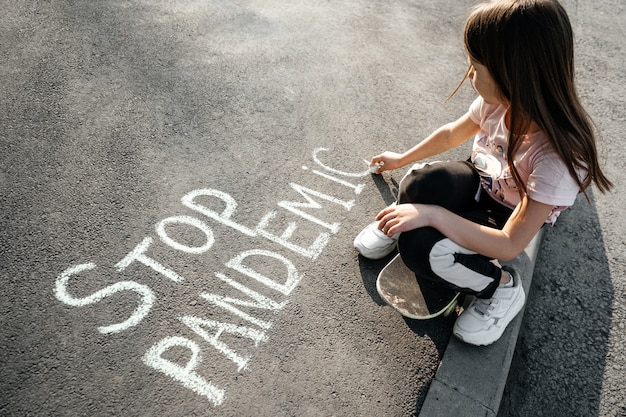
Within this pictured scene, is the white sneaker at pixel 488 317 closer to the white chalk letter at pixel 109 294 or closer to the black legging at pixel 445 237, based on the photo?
the black legging at pixel 445 237

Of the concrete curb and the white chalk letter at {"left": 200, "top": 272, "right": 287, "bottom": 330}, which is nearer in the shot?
the concrete curb

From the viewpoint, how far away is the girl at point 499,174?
82.5 inches

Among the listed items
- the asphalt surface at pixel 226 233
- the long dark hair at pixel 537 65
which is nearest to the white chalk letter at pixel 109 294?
the asphalt surface at pixel 226 233

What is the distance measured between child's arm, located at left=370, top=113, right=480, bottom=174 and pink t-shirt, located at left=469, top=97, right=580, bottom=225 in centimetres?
7

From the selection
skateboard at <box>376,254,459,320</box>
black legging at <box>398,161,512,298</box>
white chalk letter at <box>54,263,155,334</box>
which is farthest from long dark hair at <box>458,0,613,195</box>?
white chalk letter at <box>54,263,155,334</box>

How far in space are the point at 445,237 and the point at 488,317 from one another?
1.73 ft

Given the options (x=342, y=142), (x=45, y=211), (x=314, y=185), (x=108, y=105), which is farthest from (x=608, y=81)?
(x=45, y=211)

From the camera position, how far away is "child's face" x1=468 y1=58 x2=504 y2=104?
7.38 ft

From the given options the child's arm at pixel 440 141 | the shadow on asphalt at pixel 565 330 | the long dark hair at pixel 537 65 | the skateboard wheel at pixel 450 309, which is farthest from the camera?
the child's arm at pixel 440 141

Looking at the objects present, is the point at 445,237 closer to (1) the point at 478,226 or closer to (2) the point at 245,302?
(1) the point at 478,226

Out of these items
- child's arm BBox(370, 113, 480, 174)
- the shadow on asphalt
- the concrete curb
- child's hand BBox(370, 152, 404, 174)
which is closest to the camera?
the concrete curb

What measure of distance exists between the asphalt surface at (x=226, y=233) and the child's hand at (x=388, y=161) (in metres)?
0.17

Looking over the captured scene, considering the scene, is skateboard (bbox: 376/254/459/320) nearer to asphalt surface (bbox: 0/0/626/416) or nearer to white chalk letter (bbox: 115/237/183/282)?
asphalt surface (bbox: 0/0/626/416)

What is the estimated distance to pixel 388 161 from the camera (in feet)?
Result: 11.1
